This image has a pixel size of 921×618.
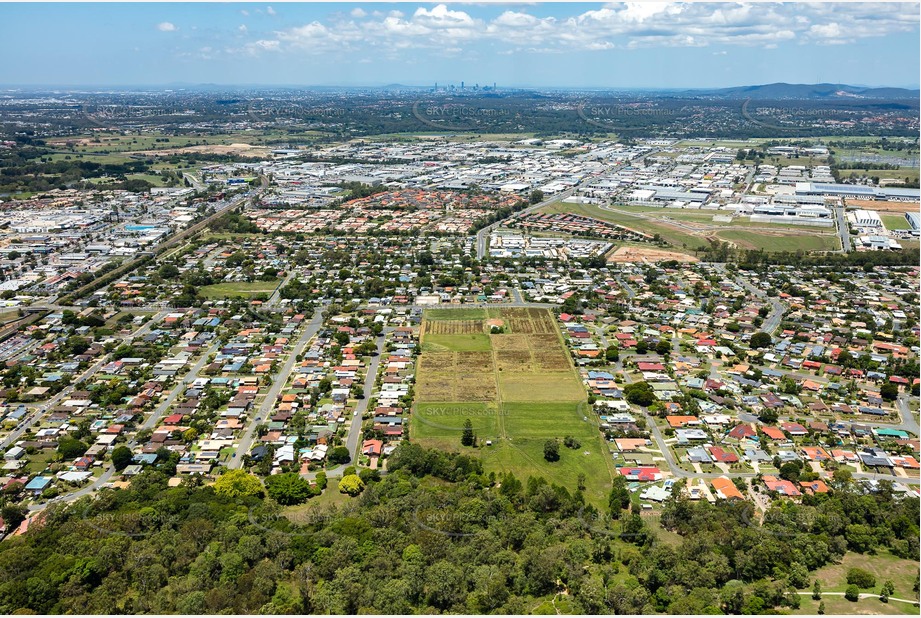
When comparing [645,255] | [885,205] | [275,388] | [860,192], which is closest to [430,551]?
[275,388]

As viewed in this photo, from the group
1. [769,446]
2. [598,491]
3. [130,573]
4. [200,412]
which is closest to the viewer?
[130,573]

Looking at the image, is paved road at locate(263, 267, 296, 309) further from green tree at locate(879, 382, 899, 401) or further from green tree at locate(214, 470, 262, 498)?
green tree at locate(879, 382, 899, 401)

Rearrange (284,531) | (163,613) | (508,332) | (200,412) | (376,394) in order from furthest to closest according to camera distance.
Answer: (508,332) < (376,394) < (200,412) < (284,531) < (163,613)

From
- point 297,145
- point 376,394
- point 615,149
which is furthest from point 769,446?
point 297,145

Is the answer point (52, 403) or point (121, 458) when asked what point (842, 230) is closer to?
point (121, 458)

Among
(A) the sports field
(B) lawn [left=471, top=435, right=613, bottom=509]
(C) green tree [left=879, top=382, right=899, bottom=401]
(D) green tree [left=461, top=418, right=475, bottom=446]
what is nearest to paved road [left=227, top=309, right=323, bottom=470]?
(A) the sports field

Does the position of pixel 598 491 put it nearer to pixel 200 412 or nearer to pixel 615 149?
pixel 200 412
